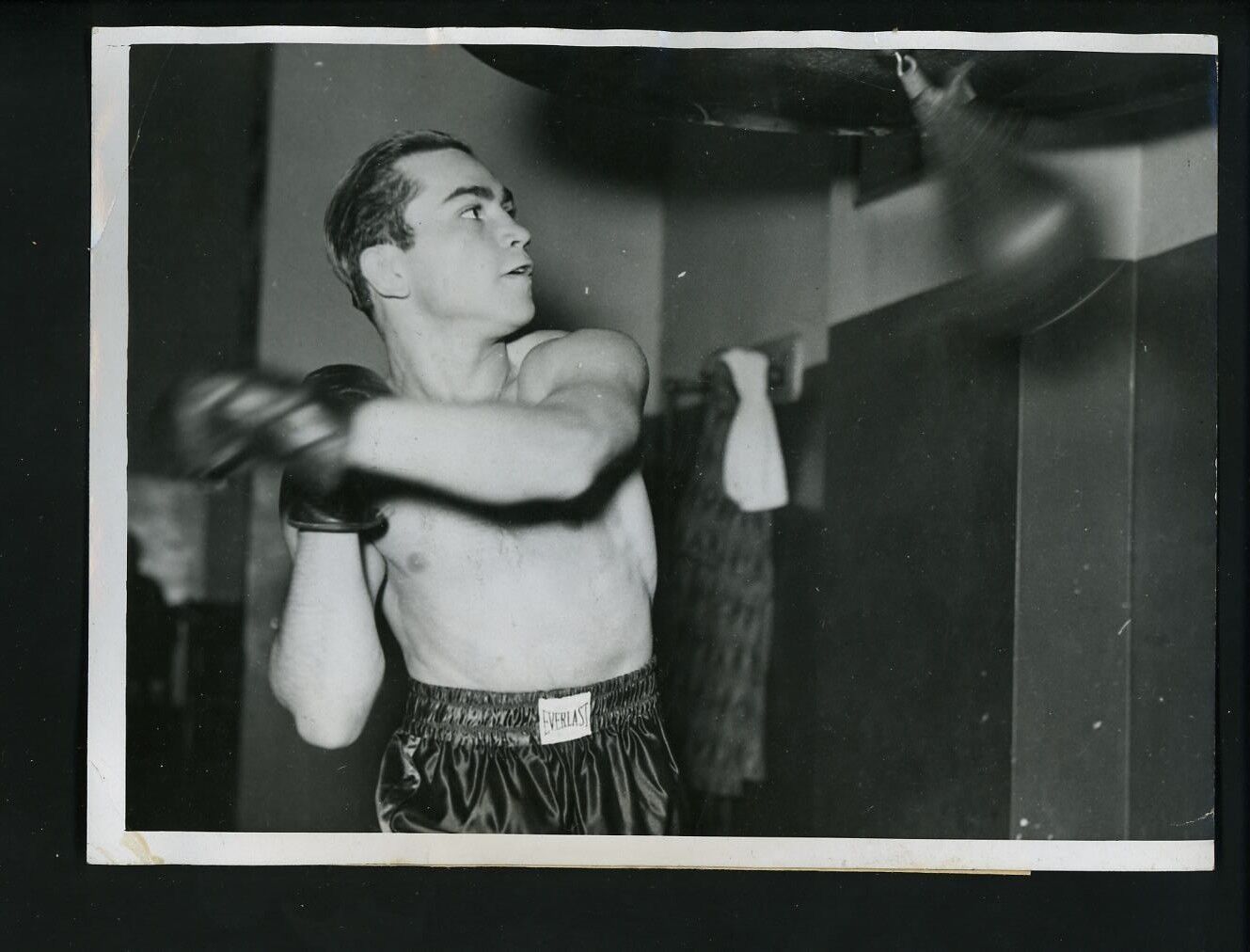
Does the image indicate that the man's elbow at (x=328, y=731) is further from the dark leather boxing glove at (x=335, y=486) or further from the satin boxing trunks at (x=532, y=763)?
the dark leather boxing glove at (x=335, y=486)

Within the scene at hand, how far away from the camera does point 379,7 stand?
99 centimetres

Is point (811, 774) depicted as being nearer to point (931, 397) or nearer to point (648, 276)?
point (931, 397)

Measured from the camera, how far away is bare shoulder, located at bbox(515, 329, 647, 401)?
0.95 meters

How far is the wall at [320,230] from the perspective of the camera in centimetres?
96

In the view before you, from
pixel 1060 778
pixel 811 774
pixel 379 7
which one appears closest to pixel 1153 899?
pixel 1060 778

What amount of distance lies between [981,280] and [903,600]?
0.31 meters

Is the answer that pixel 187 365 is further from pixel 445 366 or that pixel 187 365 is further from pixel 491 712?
pixel 491 712

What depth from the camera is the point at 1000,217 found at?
3.23 feet

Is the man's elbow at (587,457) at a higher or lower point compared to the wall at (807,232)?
lower

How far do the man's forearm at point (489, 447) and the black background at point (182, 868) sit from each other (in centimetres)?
29

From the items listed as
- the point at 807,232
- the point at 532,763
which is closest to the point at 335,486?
the point at 532,763

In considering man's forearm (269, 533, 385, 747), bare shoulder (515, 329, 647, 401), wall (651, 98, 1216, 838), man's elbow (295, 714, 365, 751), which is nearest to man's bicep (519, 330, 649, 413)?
bare shoulder (515, 329, 647, 401)

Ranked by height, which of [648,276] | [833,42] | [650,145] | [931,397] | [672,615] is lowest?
[672,615]

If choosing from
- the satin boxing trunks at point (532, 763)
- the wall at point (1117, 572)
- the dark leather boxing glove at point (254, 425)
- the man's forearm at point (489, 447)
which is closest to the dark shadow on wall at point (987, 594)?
the wall at point (1117, 572)
